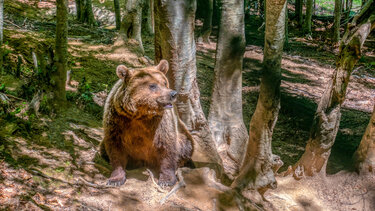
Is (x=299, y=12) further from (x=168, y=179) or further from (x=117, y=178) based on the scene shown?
(x=117, y=178)

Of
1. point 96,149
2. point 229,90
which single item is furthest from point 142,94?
point 229,90

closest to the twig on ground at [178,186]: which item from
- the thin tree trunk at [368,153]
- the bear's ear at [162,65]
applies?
the bear's ear at [162,65]

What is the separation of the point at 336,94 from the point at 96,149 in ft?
12.8

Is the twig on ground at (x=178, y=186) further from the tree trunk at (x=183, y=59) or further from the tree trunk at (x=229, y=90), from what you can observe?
the tree trunk at (x=229, y=90)

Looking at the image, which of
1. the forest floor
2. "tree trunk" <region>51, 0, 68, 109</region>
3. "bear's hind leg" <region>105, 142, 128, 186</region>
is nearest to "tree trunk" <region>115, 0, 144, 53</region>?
the forest floor

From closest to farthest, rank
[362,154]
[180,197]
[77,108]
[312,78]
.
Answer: [180,197]
[362,154]
[77,108]
[312,78]

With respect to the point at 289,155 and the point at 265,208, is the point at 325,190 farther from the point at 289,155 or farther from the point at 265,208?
the point at 289,155

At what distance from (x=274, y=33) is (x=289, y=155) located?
4.25 metres

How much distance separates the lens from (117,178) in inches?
163

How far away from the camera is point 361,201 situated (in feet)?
16.3

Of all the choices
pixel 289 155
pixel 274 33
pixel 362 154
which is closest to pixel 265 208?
pixel 362 154

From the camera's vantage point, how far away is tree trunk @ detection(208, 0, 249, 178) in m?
6.21

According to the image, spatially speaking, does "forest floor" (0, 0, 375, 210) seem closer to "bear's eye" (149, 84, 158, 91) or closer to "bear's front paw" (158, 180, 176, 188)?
"bear's front paw" (158, 180, 176, 188)

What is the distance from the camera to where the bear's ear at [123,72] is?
411 centimetres
